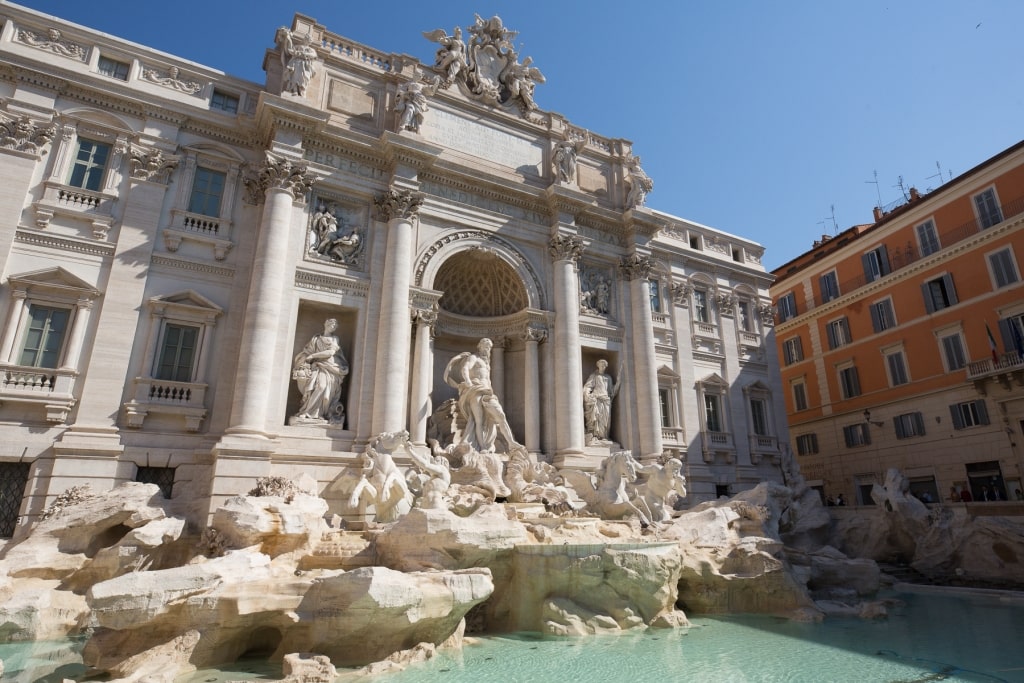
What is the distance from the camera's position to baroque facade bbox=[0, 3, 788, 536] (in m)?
12.1

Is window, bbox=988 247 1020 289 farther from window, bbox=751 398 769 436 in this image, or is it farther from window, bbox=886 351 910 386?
window, bbox=751 398 769 436

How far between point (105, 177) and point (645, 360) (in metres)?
14.6

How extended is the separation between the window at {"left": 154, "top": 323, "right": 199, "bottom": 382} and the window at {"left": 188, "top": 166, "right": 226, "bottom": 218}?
9.40 feet

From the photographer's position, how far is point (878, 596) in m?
12.6

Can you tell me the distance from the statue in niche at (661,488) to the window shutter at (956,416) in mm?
13638

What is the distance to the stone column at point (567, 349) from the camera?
16375mm

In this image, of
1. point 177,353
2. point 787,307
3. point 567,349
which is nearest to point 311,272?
point 177,353

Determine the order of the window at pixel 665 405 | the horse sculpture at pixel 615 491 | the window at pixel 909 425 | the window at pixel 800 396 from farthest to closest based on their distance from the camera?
the window at pixel 800 396, the window at pixel 909 425, the window at pixel 665 405, the horse sculpture at pixel 615 491

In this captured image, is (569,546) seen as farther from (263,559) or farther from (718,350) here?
(718,350)

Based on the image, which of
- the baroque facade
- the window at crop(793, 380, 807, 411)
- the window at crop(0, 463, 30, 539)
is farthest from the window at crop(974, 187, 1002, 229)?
the window at crop(0, 463, 30, 539)

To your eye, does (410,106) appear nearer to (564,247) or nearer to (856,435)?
(564,247)

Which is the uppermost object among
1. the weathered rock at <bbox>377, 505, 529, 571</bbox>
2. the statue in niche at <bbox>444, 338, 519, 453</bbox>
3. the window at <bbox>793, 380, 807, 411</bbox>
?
the window at <bbox>793, 380, 807, 411</bbox>

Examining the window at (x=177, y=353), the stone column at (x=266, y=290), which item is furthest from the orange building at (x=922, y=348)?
the window at (x=177, y=353)

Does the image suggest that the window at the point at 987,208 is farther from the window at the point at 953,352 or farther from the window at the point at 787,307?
the window at the point at 787,307
